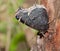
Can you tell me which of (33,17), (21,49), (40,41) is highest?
(33,17)

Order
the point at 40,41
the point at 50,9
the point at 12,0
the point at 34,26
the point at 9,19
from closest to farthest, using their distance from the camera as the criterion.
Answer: the point at 34,26, the point at 50,9, the point at 40,41, the point at 12,0, the point at 9,19

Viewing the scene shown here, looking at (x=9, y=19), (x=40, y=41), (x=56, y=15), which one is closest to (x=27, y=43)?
(x=9, y=19)

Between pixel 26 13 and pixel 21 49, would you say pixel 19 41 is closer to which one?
pixel 21 49

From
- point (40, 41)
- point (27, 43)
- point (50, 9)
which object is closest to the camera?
point (50, 9)

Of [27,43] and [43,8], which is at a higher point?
[43,8]

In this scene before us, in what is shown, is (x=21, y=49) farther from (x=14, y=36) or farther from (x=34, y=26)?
(x=34, y=26)

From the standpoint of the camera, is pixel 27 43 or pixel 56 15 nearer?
pixel 56 15

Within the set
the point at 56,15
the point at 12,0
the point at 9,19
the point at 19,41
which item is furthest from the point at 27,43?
the point at 56,15

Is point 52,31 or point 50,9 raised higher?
point 50,9

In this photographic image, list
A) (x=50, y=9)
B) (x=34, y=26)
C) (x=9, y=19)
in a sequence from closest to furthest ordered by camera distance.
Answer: (x=34, y=26), (x=50, y=9), (x=9, y=19)
